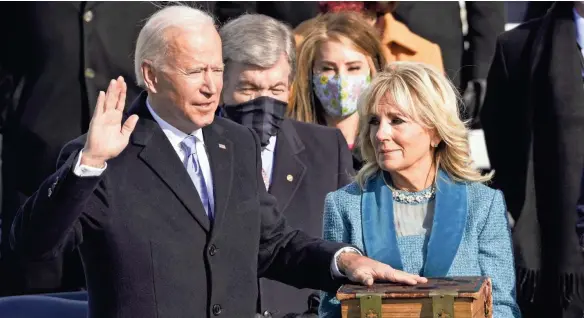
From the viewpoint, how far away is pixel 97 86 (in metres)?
7.50

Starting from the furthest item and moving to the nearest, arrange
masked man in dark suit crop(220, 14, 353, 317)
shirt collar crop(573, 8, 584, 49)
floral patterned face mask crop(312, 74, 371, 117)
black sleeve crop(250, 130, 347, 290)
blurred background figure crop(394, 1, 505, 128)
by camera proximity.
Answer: blurred background figure crop(394, 1, 505, 128) → shirt collar crop(573, 8, 584, 49) → floral patterned face mask crop(312, 74, 371, 117) → masked man in dark suit crop(220, 14, 353, 317) → black sleeve crop(250, 130, 347, 290)

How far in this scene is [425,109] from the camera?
200 inches

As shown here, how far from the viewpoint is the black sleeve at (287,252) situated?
4.80 m

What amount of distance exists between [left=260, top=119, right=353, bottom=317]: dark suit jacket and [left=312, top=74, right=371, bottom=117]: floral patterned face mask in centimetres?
45

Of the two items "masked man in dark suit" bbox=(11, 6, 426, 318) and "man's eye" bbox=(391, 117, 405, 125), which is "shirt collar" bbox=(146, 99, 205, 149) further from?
"man's eye" bbox=(391, 117, 405, 125)

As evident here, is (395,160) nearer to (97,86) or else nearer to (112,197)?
(112,197)

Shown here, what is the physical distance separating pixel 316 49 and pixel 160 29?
2213 mm

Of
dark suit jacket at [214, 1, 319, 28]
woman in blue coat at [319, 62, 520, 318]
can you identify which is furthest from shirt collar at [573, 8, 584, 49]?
woman in blue coat at [319, 62, 520, 318]

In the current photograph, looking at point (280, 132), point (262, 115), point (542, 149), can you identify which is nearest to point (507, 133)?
point (542, 149)

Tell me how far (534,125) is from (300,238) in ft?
8.49

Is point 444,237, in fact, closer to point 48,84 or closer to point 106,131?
point 106,131

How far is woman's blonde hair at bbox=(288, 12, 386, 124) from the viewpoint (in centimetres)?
678

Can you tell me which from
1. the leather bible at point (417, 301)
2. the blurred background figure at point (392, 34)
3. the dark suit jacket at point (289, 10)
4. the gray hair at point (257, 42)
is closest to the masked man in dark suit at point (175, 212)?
the leather bible at point (417, 301)

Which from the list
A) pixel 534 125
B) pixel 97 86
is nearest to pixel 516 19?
pixel 534 125
